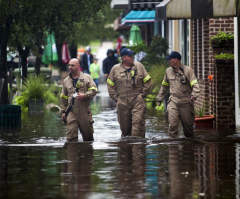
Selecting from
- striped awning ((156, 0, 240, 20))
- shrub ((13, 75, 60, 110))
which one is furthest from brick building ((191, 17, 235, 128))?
shrub ((13, 75, 60, 110))

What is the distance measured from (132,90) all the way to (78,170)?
167 inches

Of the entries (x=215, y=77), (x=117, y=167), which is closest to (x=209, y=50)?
(x=215, y=77)

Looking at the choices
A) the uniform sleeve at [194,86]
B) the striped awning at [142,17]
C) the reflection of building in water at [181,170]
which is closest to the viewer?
the reflection of building in water at [181,170]

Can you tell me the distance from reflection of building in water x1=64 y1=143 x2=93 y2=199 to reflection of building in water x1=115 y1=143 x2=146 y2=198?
40 cm

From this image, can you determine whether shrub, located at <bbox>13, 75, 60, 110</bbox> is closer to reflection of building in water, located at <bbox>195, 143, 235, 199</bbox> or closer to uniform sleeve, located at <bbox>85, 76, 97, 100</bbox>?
uniform sleeve, located at <bbox>85, 76, 97, 100</bbox>

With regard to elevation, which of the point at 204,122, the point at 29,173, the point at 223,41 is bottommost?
the point at 29,173

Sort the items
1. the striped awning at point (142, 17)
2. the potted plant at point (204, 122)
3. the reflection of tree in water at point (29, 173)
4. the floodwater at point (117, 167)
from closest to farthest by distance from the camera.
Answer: the floodwater at point (117, 167) < the reflection of tree in water at point (29, 173) < the potted plant at point (204, 122) < the striped awning at point (142, 17)

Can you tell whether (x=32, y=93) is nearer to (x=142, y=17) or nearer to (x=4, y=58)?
(x=4, y=58)

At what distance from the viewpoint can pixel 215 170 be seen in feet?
36.5

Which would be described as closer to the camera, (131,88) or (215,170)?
(215,170)

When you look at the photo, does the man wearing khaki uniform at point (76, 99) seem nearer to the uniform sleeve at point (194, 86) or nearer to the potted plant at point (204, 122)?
the uniform sleeve at point (194, 86)

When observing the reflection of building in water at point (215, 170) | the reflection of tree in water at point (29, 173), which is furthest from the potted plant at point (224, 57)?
the reflection of tree in water at point (29, 173)

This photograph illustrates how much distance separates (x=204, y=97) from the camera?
19875 mm

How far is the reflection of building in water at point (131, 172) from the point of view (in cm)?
941
